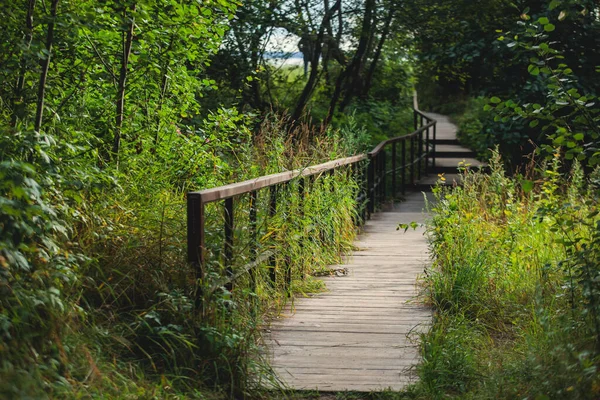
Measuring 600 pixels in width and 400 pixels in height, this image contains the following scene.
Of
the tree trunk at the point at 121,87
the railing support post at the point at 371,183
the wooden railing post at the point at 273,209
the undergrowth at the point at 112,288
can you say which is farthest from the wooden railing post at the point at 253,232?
the railing support post at the point at 371,183

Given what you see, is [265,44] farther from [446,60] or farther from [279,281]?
[279,281]

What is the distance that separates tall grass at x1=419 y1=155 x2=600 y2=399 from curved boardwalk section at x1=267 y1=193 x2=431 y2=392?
0.67 ft

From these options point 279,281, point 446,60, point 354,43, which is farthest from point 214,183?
point 354,43

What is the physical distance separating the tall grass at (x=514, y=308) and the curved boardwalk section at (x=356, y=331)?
205 millimetres

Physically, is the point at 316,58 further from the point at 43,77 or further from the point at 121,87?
the point at 43,77

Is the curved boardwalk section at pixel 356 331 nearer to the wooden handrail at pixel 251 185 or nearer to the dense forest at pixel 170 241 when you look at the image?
the dense forest at pixel 170 241

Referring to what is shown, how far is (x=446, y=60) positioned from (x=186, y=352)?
10270mm

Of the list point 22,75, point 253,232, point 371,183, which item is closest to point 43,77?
point 22,75

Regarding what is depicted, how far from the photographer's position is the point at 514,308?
5.35 m

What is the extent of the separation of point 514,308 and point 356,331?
1083 mm

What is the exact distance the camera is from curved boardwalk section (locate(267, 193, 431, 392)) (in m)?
4.24

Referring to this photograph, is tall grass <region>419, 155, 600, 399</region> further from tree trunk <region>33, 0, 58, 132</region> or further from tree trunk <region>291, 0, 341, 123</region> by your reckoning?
Result: tree trunk <region>291, 0, 341, 123</region>

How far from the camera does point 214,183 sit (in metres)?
6.22

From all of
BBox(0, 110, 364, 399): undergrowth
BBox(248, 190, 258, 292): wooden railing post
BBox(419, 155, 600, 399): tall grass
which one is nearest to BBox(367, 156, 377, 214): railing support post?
BBox(419, 155, 600, 399): tall grass
